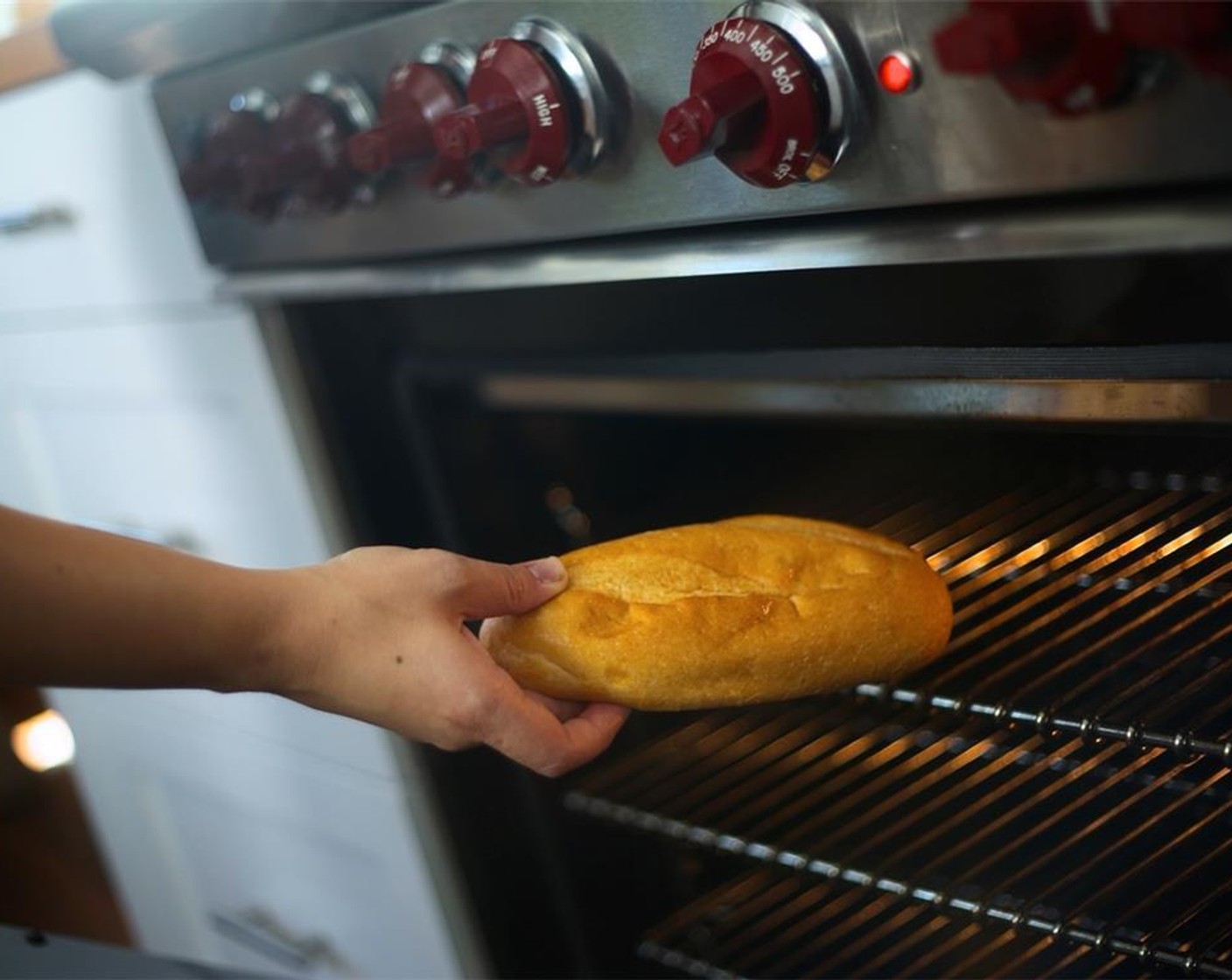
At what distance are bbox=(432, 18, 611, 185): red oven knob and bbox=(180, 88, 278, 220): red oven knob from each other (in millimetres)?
226

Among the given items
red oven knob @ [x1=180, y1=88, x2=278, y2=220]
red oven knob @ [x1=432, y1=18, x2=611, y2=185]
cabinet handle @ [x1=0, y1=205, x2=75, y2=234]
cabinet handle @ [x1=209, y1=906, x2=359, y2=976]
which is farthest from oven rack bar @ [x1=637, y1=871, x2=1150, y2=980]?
cabinet handle @ [x1=0, y1=205, x2=75, y2=234]

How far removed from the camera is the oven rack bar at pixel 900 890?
68 cm

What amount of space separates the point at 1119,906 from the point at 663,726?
360 millimetres

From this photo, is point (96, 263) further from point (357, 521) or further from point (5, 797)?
point (5, 797)

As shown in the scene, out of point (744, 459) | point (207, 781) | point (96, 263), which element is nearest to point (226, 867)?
point (207, 781)

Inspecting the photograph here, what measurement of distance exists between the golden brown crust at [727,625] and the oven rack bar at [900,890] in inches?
5.9

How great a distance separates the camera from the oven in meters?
0.55

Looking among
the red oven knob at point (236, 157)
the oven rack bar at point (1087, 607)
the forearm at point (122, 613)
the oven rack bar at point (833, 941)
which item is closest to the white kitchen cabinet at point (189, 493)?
the red oven knob at point (236, 157)

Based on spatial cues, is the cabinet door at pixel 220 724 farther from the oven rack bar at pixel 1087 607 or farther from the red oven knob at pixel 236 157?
the oven rack bar at pixel 1087 607

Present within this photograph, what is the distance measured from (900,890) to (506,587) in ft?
0.98

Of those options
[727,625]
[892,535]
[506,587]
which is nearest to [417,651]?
[506,587]

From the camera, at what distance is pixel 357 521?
104 centimetres

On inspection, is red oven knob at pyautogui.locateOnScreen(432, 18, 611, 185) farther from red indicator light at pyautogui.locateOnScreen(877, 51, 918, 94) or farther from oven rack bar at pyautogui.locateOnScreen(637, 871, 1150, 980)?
oven rack bar at pyautogui.locateOnScreen(637, 871, 1150, 980)

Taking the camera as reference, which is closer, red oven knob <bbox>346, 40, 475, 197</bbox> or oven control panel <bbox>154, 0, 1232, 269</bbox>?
oven control panel <bbox>154, 0, 1232, 269</bbox>
